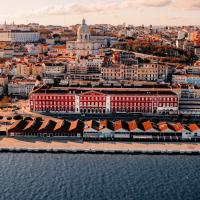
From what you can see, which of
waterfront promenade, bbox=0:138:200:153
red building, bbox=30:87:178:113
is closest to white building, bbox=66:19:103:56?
red building, bbox=30:87:178:113

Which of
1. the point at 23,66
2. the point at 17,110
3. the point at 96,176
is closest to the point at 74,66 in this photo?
the point at 23,66

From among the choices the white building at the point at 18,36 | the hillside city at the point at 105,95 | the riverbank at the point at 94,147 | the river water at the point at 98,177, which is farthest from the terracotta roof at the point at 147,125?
the white building at the point at 18,36

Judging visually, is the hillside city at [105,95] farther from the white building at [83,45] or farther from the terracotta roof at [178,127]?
the white building at [83,45]

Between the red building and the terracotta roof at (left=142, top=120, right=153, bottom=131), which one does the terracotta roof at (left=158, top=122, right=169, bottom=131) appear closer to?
the terracotta roof at (left=142, top=120, right=153, bottom=131)

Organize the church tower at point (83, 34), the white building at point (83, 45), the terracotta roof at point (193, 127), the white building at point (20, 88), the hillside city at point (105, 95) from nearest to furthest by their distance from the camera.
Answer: the terracotta roof at point (193, 127) → the hillside city at point (105, 95) → the white building at point (20, 88) → the white building at point (83, 45) → the church tower at point (83, 34)

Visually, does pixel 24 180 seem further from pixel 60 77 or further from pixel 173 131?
pixel 60 77

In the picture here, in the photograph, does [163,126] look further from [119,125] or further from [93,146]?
[93,146]
